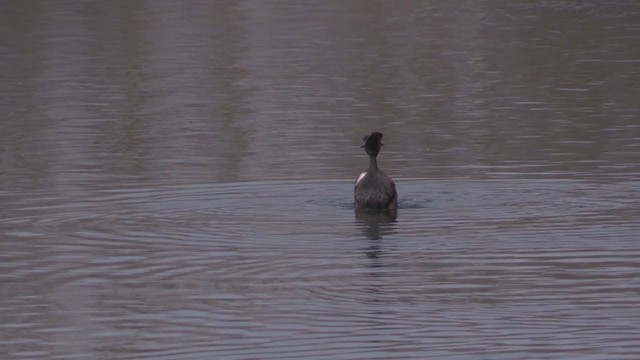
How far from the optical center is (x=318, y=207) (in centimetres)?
1878

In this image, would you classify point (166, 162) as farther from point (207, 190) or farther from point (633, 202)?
point (633, 202)

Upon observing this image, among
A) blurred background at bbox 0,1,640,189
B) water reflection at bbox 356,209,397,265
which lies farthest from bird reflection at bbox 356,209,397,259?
blurred background at bbox 0,1,640,189


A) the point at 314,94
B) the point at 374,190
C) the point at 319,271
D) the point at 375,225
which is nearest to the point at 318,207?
the point at 374,190

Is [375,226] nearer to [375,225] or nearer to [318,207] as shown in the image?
[375,225]

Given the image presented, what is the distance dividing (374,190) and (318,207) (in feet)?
2.38

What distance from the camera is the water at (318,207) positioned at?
1277 cm

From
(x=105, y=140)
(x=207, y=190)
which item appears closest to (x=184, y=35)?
(x=105, y=140)

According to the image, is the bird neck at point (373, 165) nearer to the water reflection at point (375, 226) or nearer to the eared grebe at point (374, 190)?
the eared grebe at point (374, 190)

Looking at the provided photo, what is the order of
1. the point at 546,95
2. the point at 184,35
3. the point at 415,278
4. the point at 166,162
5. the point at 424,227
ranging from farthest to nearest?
the point at 184,35, the point at 546,95, the point at 166,162, the point at 424,227, the point at 415,278

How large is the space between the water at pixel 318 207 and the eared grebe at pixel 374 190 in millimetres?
173

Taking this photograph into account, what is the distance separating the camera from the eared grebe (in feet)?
60.1

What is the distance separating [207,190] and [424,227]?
3.42m

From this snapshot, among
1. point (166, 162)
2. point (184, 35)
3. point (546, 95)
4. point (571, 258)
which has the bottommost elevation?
point (184, 35)

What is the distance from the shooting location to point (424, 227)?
57.1 ft
